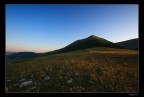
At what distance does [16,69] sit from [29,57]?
0.49 metres

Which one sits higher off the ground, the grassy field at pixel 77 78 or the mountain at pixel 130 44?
the mountain at pixel 130 44

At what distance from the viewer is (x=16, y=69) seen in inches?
224

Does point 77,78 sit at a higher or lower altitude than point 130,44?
lower

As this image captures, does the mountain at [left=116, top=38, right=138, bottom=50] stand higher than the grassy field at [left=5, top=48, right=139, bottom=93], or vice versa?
the mountain at [left=116, top=38, right=138, bottom=50]

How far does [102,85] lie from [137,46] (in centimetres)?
121

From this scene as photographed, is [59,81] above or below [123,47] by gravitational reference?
below

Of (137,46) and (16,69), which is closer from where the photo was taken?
(137,46)

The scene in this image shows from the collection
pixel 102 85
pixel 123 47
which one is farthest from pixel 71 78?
pixel 123 47
